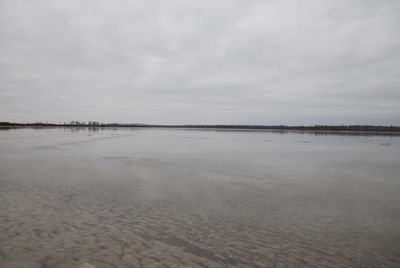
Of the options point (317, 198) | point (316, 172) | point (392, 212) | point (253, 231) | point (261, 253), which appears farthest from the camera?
point (316, 172)

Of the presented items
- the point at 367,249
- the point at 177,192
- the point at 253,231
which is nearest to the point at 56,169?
the point at 177,192

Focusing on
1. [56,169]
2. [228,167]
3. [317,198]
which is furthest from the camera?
[228,167]

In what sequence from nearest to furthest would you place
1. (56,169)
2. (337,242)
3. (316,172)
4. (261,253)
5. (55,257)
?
(55,257) → (261,253) → (337,242) → (56,169) → (316,172)

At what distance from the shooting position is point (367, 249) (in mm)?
4324

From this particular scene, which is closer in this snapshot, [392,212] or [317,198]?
[392,212]

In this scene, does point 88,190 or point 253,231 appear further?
point 88,190

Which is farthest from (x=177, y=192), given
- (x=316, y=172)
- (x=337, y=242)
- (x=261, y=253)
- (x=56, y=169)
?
(x=316, y=172)

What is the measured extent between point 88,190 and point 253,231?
538 centimetres

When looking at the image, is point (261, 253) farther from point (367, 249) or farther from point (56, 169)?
point (56, 169)

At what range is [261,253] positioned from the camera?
410 cm

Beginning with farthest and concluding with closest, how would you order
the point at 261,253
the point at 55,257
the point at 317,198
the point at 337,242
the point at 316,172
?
the point at 316,172
the point at 317,198
the point at 337,242
the point at 261,253
the point at 55,257

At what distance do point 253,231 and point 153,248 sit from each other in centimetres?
205

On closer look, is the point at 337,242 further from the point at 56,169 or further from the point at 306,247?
the point at 56,169

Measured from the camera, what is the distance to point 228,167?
12.8 m
